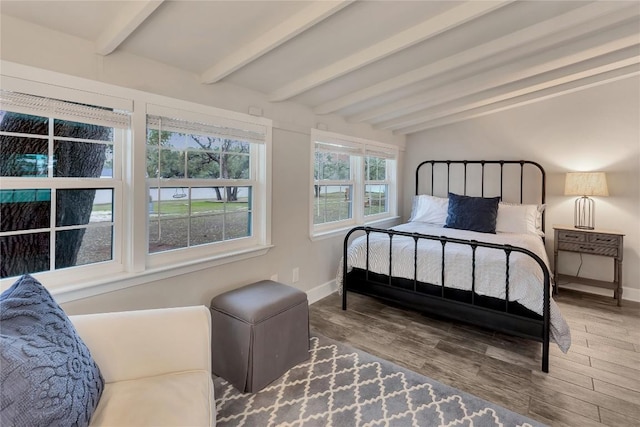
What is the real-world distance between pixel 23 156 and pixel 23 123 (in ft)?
0.55

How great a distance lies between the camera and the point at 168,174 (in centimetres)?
227

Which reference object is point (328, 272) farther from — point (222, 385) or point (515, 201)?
point (515, 201)

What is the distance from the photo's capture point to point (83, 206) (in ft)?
6.27

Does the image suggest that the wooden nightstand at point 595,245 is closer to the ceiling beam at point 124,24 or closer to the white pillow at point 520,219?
the white pillow at point 520,219

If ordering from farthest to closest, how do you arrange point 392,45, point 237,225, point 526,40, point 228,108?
point 237,225, point 228,108, point 526,40, point 392,45

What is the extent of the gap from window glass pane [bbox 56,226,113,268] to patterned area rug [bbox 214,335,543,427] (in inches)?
42.1

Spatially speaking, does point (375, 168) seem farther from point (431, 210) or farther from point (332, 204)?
point (332, 204)

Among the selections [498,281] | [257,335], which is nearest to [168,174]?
[257,335]

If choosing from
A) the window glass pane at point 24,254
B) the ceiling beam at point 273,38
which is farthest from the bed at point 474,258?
the window glass pane at point 24,254

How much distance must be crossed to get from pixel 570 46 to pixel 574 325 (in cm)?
236

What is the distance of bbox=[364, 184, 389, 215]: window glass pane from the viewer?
4.44m

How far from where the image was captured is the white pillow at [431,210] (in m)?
4.21

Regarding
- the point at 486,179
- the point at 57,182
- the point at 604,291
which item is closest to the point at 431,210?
the point at 486,179

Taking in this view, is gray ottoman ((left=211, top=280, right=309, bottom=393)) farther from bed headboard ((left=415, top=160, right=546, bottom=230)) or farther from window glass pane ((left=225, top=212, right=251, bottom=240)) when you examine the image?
bed headboard ((left=415, top=160, right=546, bottom=230))
